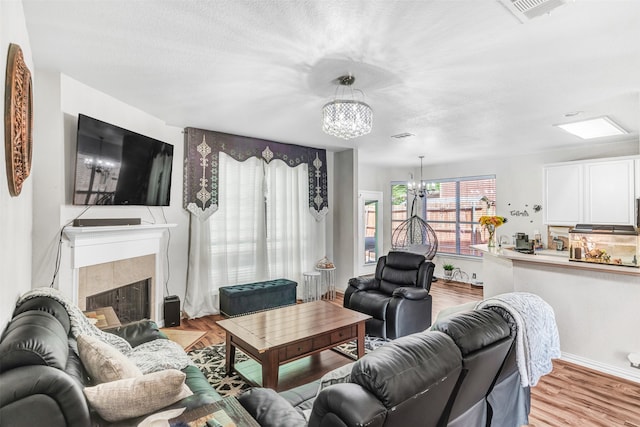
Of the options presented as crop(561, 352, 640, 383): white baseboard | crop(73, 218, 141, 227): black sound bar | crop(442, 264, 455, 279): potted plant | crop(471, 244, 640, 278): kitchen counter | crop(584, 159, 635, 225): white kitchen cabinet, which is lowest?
crop(561, 352, 640, 383): white baseboard

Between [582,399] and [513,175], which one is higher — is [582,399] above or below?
below

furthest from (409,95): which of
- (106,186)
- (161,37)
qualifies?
(106,186)

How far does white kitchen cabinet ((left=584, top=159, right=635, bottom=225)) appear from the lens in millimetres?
4391

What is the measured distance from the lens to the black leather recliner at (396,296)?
3.53 metres

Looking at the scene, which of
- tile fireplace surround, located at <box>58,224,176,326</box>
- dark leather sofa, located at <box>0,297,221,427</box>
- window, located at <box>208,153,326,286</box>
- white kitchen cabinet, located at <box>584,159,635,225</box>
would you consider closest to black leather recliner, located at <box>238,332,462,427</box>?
dark leather sofa, located at <box>0,297,221,427</box>

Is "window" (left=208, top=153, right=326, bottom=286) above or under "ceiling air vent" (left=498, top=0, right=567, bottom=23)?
under

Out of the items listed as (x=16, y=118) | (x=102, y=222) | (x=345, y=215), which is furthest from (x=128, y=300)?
(x=345, y=215)

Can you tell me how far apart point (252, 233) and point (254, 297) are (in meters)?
1.02

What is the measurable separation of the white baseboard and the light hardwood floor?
55mm

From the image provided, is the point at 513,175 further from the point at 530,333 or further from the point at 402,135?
the point at 530,333

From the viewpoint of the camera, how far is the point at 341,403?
1.03 metres

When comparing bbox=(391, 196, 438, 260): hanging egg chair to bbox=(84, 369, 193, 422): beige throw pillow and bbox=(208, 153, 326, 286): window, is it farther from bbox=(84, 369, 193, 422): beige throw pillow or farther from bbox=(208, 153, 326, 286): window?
bbox=(84, 369, 193, 422): beige throw pillow

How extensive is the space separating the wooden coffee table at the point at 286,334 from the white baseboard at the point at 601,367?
212 cm

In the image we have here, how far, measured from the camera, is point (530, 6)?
166 centimetres
